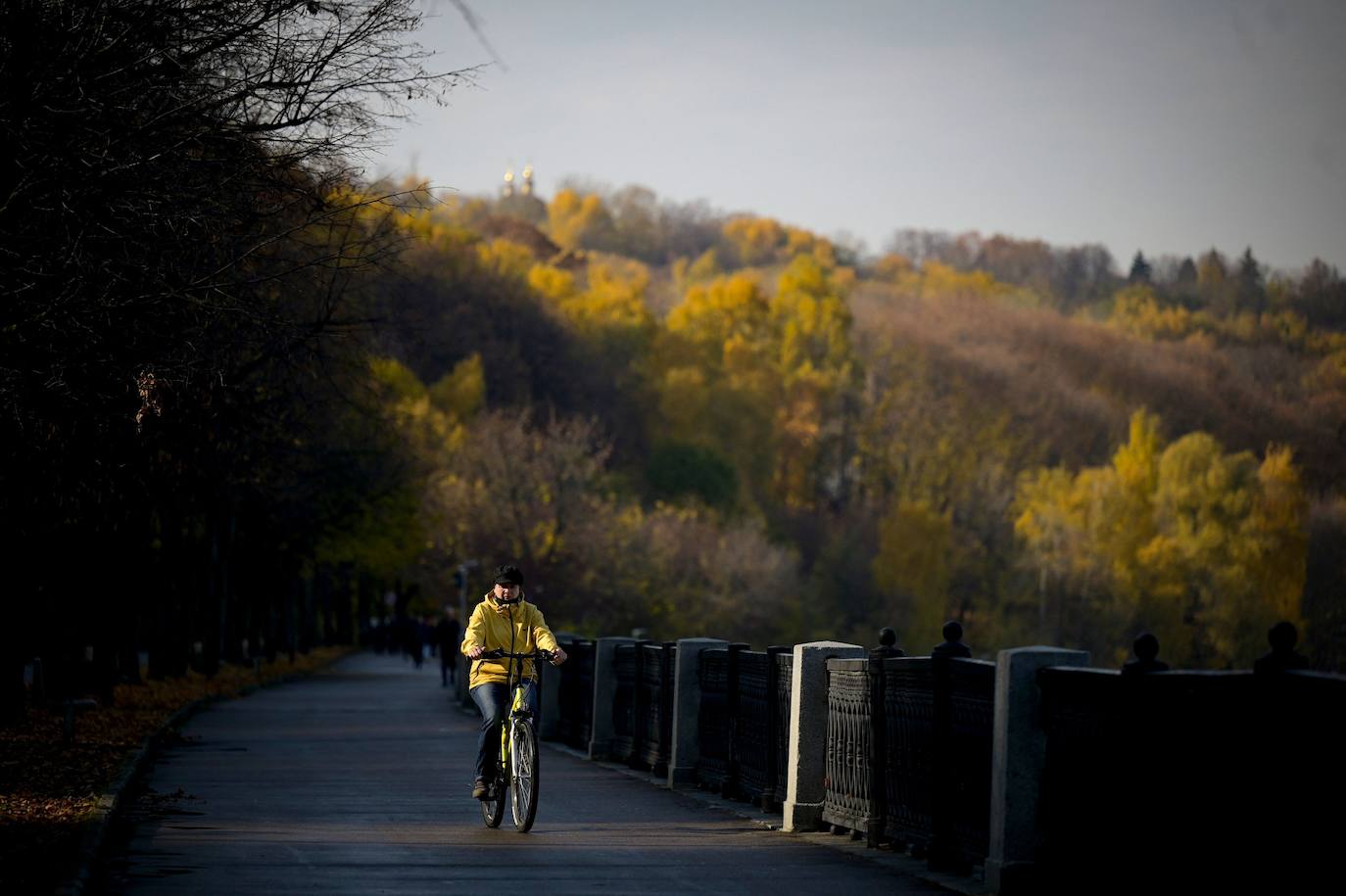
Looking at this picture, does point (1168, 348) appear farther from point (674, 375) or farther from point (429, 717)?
point (429, 717)

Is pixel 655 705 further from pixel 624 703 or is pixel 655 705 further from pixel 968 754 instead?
pixel 968 754

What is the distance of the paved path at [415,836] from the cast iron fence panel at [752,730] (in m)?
0.44

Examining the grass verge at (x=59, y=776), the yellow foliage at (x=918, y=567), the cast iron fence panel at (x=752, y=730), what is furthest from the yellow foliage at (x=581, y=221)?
the cast iron fence panel at (x=752, y=730)

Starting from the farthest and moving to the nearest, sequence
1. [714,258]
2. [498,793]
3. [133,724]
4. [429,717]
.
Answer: [714,258], [429,717], [133,724], [498,793]

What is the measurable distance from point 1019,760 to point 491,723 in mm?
5286

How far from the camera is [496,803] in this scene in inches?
620

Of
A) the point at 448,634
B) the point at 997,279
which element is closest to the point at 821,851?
the point at 448,634

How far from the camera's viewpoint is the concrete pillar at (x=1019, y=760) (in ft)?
38.5

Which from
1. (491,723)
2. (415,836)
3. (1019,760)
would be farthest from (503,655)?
(1019,760)

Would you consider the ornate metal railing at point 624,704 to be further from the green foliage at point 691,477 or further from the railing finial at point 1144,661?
the green foliage at point 691,477

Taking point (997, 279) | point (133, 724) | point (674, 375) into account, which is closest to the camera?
point (133, 724)

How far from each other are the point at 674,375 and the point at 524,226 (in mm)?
47105

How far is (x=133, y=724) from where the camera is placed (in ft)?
88.3

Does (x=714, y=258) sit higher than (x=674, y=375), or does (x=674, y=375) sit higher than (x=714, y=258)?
(x=714, y=258)
